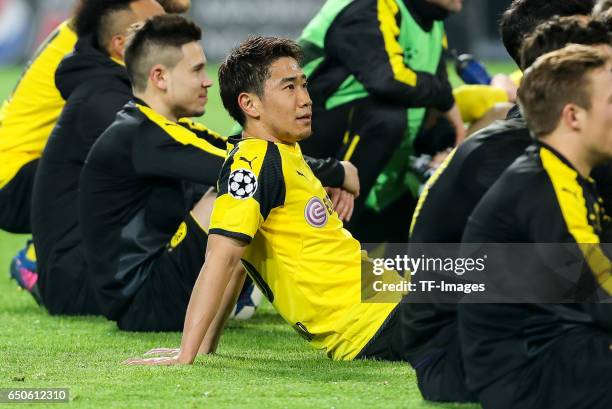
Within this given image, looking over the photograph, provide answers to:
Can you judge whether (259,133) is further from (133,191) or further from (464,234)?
(464,234)

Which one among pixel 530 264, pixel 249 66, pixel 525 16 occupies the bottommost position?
pixel 249 66

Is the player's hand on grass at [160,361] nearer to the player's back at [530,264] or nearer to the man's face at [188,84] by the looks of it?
the player's back at [530,264]

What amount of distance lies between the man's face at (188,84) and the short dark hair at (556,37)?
6.32 feet

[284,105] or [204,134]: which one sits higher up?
[284,105]

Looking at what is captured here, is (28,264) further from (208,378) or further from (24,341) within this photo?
(208,378)

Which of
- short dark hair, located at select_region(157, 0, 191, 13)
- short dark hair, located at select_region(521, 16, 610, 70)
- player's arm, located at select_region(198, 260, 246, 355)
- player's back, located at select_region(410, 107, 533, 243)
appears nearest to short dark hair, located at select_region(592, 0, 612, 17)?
short dark hair, located at select_region(521, 16, 610, 70)

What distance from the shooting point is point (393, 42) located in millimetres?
6754

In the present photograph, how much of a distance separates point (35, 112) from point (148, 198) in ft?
4.65

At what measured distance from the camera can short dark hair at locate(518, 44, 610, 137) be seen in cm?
344

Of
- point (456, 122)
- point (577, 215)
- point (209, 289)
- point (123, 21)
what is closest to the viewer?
point (577, 215)

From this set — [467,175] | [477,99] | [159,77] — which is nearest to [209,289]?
[467,175]

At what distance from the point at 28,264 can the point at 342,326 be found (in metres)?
2.61

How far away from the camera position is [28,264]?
6773 millimetres

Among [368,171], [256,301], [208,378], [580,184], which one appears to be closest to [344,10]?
[368,171]
